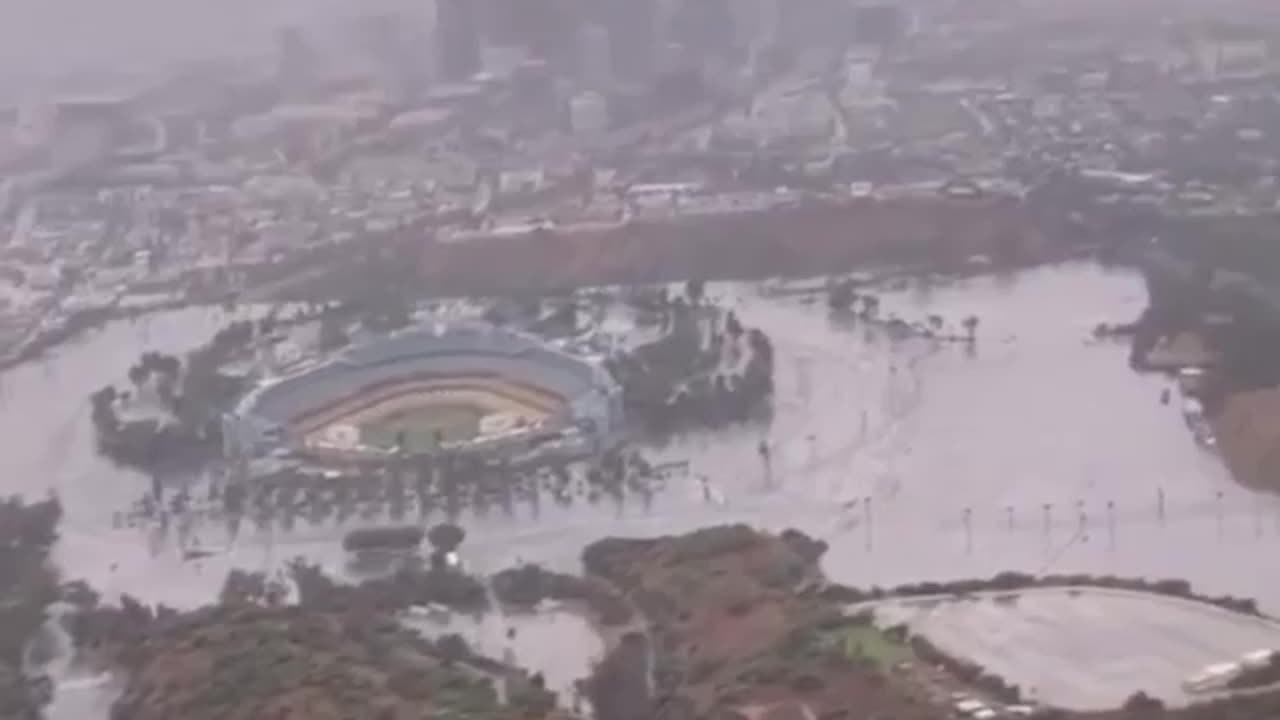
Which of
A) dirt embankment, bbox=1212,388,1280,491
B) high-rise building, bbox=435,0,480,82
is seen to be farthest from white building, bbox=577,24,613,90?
dirt embankment, bbox=1212,388,1280,491

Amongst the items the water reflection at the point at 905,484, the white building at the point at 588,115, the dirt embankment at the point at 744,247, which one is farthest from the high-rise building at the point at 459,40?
the water reflection at the point at 905,484

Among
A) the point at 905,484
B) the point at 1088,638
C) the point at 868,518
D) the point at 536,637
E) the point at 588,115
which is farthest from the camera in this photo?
the point at 588,115

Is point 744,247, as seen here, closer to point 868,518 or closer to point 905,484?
point 905,484

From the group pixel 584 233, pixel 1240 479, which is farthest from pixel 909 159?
pixel 1240 479

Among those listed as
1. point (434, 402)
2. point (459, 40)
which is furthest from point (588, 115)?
point (434, 402)

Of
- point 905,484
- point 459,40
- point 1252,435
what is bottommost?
point 905,484

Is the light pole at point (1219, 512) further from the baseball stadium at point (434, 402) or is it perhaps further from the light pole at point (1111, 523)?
the baseball stadium at point (434, 402)

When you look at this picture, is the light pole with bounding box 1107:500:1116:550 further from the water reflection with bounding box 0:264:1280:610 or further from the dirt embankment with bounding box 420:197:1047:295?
the dirt embankment with bounding box 420:197:1047:295
